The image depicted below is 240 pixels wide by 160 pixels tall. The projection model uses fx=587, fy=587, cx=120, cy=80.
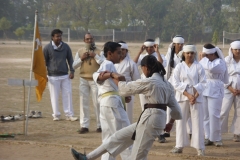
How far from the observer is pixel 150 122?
7.16m

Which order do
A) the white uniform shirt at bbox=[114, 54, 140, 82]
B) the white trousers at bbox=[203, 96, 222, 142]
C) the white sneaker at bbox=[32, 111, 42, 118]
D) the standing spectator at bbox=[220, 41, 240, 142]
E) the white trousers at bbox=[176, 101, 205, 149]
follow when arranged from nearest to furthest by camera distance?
the white trousers at bbox=[176, 101, 205, 149]
the white trousers at bbox=[203, 96, 222, 142]
the white uniform shirt at bbox=[114, 54, 140, 82]
the standing spectator at bbox=[220, 41, 240, 142]
the white sneaker at bbox=[32, 111, 42, 118]

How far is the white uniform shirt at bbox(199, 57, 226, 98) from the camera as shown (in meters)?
10.4

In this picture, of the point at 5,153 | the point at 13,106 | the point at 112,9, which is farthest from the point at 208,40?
the point at 5,153

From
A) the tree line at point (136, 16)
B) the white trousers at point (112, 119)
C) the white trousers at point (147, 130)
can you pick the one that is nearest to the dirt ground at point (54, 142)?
the white trousers at point (112, 119)

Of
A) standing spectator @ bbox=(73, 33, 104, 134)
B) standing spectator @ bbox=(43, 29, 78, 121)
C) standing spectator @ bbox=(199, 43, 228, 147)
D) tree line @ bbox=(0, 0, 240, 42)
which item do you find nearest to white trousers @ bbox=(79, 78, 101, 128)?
standing spectator @ bbox=(73, 33, 104, 134)

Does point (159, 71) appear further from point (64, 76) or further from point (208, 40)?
point (208, 40)

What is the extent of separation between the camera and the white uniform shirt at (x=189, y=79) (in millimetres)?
9508

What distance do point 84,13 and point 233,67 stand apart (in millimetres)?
59497

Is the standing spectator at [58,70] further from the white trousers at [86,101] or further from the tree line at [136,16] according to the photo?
the tree line at [136,16]

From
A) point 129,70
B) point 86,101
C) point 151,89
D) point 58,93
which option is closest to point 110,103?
point 151,89

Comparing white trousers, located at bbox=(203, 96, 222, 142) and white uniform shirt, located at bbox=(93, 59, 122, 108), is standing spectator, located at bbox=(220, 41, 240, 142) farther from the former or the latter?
white uniform shirt, located at bbox=(93, 59, 122, 108)

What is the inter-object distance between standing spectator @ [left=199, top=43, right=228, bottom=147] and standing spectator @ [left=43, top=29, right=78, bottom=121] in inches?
141

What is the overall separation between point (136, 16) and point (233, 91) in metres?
58.5

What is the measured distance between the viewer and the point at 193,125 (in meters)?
9.50
